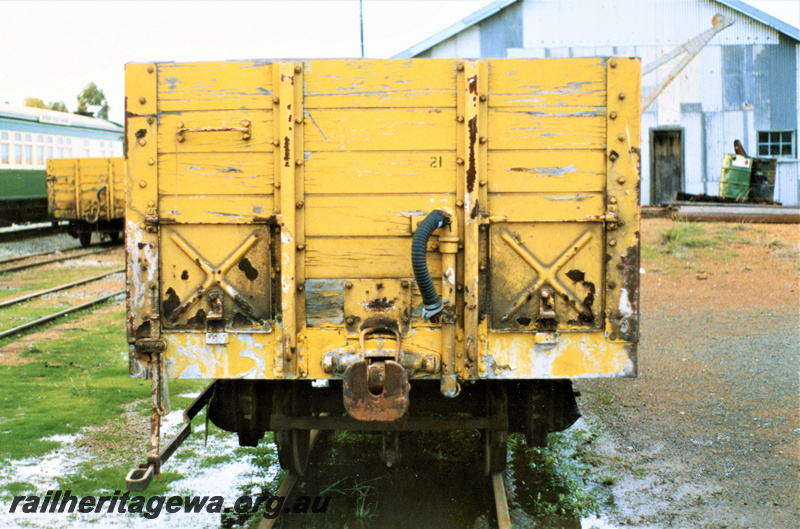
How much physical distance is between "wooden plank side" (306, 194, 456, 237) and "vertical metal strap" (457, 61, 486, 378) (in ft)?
0.43

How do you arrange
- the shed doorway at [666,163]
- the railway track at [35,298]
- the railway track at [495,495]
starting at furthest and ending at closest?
1. the shed doorway at [666,163]
2. the railway track at [35,298]
3. the railway track at [495,495]

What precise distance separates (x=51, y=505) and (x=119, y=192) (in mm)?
16533

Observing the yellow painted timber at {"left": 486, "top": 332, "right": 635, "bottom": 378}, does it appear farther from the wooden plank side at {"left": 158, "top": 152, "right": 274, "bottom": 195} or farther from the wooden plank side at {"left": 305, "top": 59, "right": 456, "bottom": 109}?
the wooden plank side at {"left": 158, "top": 152, "right": 274, "bottom": 195}

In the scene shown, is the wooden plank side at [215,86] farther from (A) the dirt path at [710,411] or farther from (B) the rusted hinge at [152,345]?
(A) the dirt path at [710,411]

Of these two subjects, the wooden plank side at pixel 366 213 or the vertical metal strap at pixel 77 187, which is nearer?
the wooden plank side at pixel 366 213

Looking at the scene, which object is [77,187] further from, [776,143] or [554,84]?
[776,143]

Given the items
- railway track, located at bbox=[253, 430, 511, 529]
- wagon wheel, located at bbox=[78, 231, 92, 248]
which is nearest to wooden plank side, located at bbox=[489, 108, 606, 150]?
railway track, located at bbox=[253, 430, 511, 529]

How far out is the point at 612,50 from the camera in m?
20.3

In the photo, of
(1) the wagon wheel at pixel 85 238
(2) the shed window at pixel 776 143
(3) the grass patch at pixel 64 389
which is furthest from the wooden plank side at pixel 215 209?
(2) the shed window at pixel 776 143

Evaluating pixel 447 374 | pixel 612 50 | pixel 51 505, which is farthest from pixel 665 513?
pixel 612 50

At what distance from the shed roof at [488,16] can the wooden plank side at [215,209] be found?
55.2 ft

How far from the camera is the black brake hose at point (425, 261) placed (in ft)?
11.2

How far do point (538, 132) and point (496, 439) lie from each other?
1820 mm

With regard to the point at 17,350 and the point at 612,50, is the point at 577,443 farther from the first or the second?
the point at 612,50
